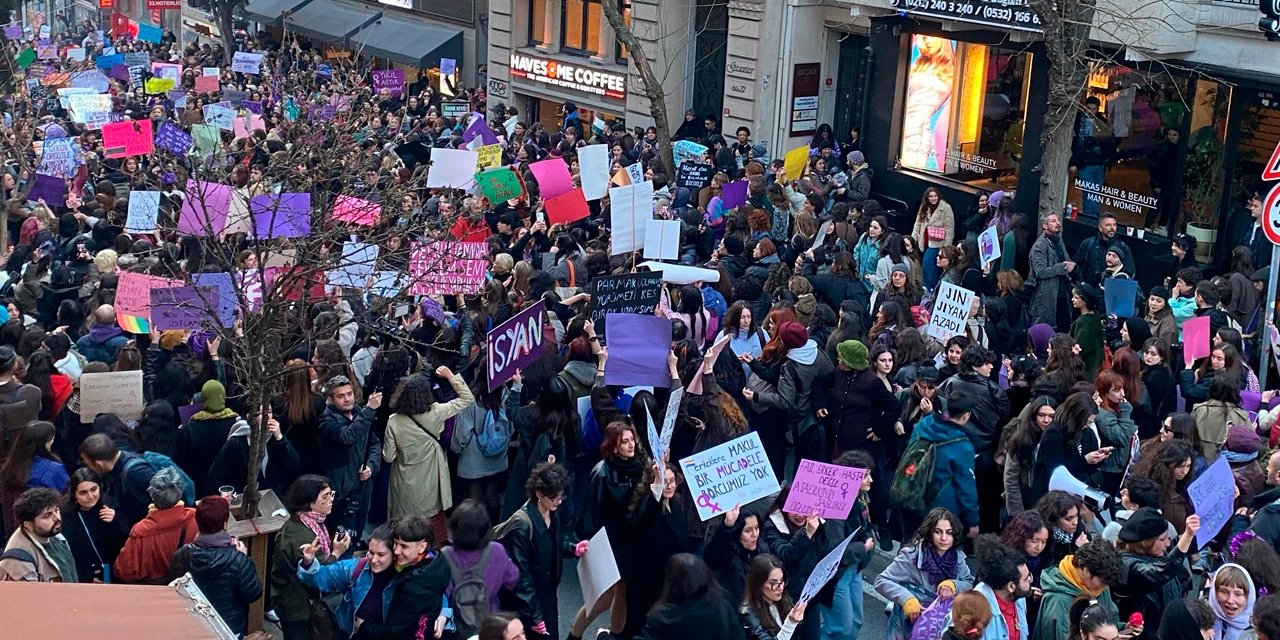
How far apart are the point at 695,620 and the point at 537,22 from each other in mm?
24365

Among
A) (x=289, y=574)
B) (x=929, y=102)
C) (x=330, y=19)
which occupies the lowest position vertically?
(x=289, y=574)

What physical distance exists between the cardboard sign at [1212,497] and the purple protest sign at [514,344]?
3.32 metres

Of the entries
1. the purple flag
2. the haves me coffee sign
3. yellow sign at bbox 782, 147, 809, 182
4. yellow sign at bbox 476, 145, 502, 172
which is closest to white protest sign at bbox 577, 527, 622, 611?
yellow sign at bbox 782, 147, 809, 182

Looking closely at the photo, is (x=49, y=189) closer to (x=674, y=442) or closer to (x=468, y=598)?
(x=674, y=442)

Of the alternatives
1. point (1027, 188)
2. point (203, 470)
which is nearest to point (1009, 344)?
point (203, 470)

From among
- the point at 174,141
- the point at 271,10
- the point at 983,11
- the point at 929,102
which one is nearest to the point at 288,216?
the point at 174,141

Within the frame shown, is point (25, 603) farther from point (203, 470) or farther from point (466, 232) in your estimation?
point (466, 232)

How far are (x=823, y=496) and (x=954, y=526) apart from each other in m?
0.67

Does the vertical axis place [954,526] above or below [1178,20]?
below

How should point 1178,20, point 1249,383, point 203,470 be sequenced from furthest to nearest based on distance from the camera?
1. point 1178,20
2. point 1249,383
3. point 203,470

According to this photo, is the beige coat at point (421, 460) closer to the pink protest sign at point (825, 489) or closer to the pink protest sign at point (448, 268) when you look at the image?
the pink protest sign at point (825, 489)

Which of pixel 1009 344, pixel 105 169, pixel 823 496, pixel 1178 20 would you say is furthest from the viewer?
pixel 105 169

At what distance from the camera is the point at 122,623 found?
4.33 m

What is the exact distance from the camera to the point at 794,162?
17.5 m
